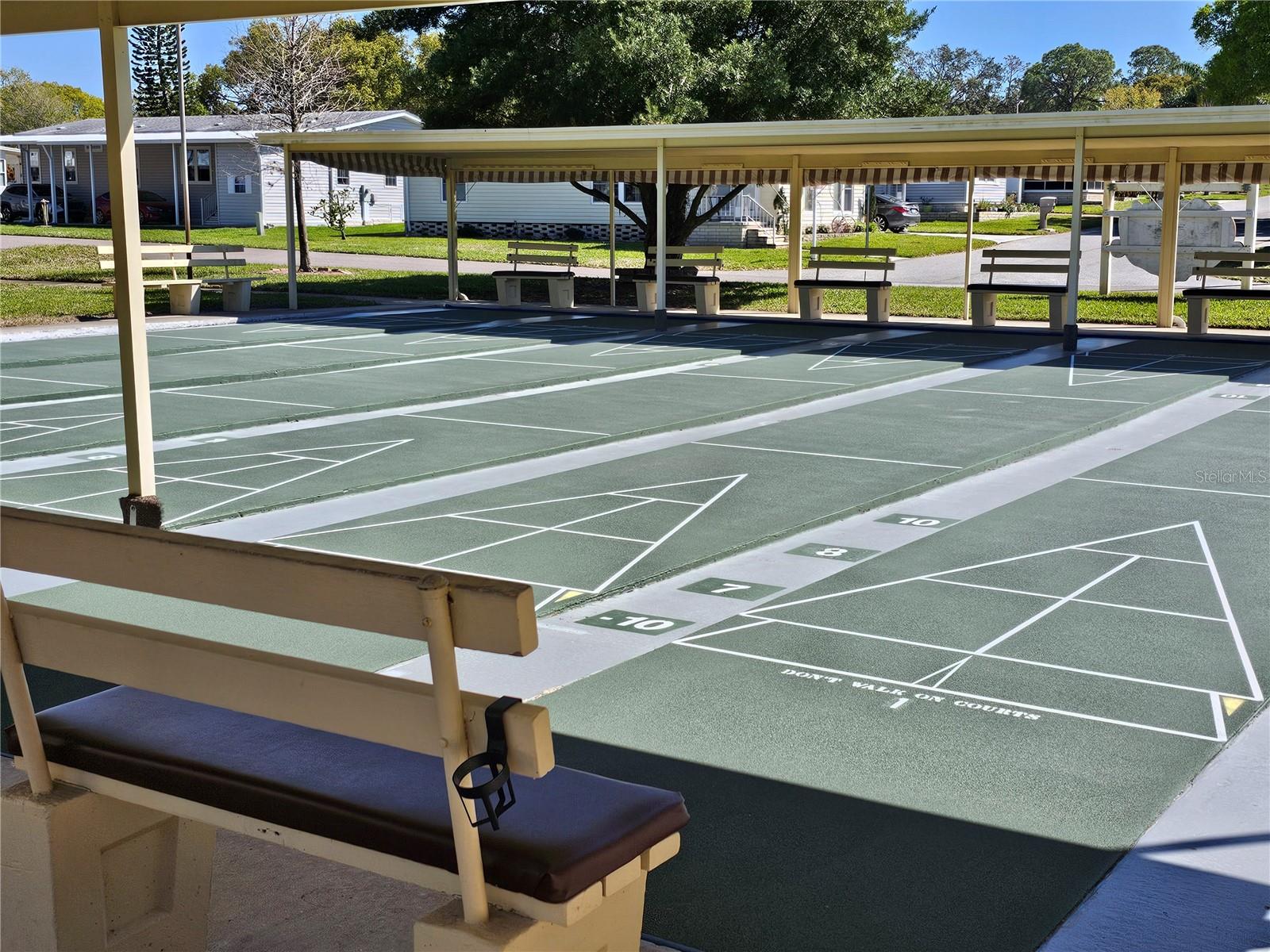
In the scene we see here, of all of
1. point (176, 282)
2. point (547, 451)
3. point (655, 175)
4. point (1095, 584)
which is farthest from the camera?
point (655, 175)

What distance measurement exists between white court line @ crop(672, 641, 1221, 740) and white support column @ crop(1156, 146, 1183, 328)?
59.4ft

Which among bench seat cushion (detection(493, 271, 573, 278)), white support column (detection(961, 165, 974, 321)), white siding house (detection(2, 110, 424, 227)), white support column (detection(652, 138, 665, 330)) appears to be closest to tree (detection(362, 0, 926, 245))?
white support column (detection(652, 138, 665, 330))

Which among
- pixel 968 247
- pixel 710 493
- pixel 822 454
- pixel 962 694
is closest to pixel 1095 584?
pixel 962 694

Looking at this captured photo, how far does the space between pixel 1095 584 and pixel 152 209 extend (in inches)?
1966

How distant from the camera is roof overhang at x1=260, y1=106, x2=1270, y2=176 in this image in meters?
18.7

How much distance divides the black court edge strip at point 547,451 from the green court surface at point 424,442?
0.02m

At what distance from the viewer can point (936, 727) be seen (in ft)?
16.6

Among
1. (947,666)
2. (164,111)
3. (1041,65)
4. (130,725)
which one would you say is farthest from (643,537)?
(1041,65)

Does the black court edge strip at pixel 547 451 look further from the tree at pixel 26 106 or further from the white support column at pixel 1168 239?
the tree at pixel 26 106

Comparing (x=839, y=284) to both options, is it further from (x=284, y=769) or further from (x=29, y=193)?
(x=29, y=193)

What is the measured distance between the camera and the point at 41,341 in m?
19.0

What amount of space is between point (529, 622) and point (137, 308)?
473cm

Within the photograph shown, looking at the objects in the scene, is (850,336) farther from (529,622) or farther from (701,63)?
(529,622)

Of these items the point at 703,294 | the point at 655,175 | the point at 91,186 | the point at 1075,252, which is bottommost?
the point at 703,294
